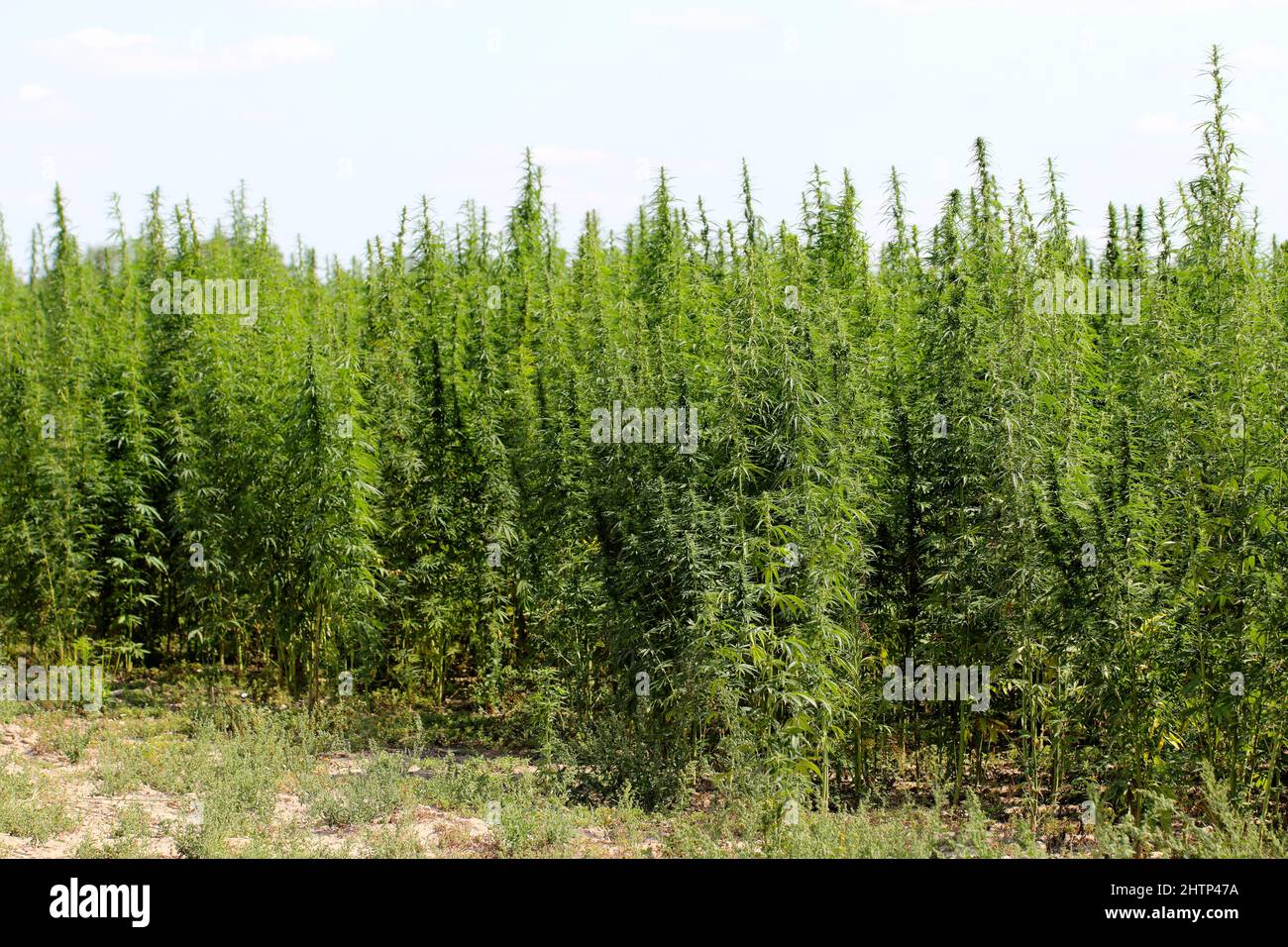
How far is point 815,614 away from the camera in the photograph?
8.34 metres

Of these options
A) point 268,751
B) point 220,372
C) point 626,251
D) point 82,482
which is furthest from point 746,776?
point 626,251

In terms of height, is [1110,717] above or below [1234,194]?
below

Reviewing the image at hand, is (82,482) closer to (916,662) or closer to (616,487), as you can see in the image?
(616,487)

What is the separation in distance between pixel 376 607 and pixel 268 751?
86.8 inches

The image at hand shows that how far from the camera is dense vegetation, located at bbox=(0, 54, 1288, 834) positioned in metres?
8.20

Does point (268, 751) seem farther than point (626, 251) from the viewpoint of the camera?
No

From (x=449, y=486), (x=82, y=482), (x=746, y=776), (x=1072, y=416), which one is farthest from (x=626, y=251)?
(x=746, y=776)

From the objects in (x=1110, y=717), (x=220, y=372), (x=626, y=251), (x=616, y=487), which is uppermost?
(x=626, y=251)

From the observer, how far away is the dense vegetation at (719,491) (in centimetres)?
820

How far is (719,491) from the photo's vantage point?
891 cm

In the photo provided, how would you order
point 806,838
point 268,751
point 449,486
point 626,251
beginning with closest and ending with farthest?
point 806,838 < point 268,751 < point 449,486 < point 626,251

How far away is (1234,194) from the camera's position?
8188 millimetres

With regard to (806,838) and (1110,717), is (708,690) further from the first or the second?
(1110,717)

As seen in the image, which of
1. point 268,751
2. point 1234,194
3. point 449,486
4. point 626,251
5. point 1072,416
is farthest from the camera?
point 626,251
